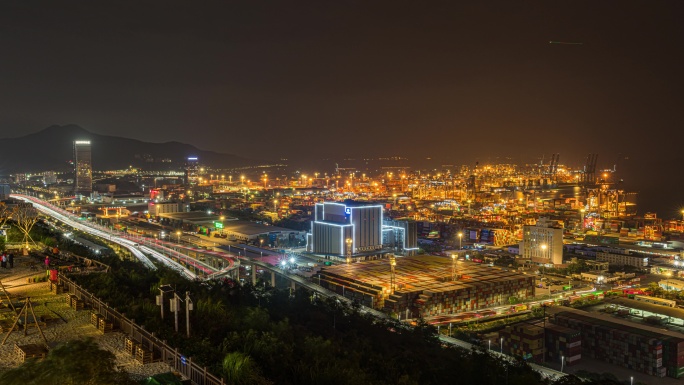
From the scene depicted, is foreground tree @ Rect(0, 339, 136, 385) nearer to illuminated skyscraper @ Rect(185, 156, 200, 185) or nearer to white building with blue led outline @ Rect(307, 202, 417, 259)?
white building with blue led outline @ Rect(307, 202, 417, 259)

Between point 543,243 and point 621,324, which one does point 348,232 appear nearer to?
point 543,243

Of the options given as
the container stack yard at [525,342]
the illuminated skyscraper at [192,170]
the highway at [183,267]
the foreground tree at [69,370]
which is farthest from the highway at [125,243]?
the illuminated skyscraper at [192,170]

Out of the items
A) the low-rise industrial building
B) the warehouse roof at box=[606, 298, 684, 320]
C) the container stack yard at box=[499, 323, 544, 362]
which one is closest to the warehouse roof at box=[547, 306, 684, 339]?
the container stack yard at box=[499, 323, 544, 362]

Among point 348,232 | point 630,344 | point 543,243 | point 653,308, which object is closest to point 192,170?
point 348,232

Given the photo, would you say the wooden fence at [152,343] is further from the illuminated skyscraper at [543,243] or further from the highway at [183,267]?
the illuminated skyscraper at [543,243]

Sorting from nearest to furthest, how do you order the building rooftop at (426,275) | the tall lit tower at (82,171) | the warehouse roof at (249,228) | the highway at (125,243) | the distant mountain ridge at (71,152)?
the building rooftop at (426,275) < the highway at (125,243) < the warehouse roof at (249,228) < the tall lit tower at (82,171) < the distant mountain ridge at (71,152)

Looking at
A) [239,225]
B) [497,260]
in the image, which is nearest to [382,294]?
[497,260]
